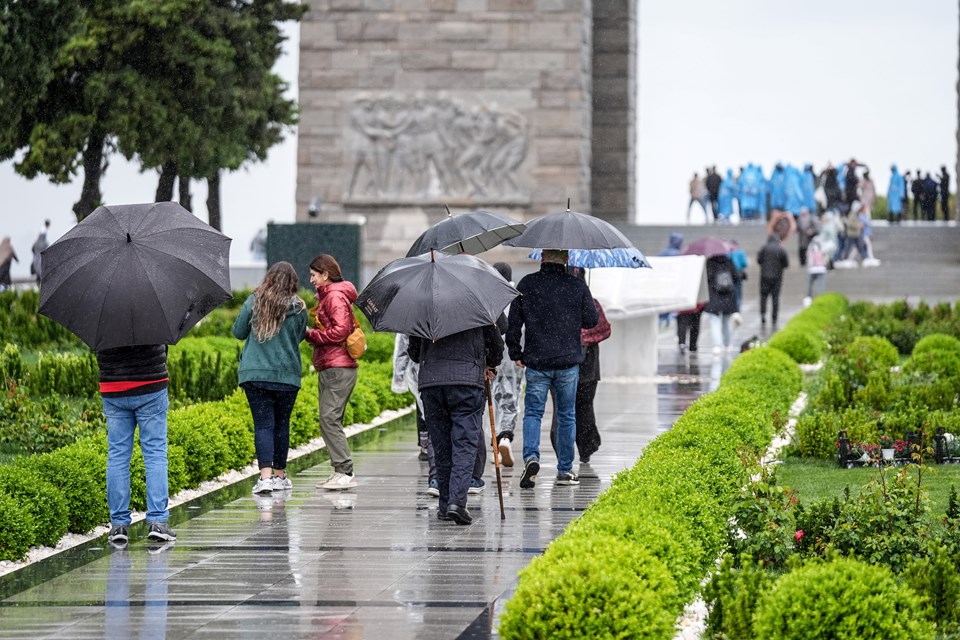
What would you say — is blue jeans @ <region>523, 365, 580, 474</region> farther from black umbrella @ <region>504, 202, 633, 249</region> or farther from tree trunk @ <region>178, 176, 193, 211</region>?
tree trunk @ <region>178, 176, 193, 211</region>

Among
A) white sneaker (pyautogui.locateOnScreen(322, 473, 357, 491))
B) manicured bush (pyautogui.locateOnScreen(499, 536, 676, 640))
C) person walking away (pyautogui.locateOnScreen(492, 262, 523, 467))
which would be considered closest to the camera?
manicured bush (pyautogui.locateOnScreen(499, 536, 676, 640))

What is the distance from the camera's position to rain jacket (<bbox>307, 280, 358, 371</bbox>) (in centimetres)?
1175

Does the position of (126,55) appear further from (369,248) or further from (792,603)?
(792,603)

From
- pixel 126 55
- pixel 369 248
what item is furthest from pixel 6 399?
pixel 369 248

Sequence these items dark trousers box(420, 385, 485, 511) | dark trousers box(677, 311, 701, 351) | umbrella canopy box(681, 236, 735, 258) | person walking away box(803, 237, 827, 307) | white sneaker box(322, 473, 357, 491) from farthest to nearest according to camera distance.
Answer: person walking away box(803, 237, 827, 307) → dark trousers box(677, 311, 701, 351) → umbrella canopy box(681, 236, 735, 258) → white sneaker box(322, 473, 357, 491) → dark trousers box(420, 385, 485, 511)

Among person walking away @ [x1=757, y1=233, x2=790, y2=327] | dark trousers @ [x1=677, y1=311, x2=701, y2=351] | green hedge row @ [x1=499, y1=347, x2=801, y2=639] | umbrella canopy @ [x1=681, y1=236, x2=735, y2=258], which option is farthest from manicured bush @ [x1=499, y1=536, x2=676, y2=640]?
person walking away @ [x1=757, y1=233, x2=790, y2=327]

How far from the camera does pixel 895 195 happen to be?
154 feet

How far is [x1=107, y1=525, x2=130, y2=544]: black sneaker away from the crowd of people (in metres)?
34.6

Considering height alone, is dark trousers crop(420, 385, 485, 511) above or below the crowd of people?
below

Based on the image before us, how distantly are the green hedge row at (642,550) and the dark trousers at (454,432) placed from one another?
3.61 ft

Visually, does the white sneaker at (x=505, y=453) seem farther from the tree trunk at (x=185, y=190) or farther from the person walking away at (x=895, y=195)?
the person walking away at (x=895, y=195)

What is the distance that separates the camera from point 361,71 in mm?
37781

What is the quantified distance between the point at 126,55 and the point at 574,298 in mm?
22280

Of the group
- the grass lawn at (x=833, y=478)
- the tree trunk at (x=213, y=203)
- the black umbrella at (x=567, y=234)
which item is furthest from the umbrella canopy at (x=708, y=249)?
the tree trunk at (x=213, y=203)
